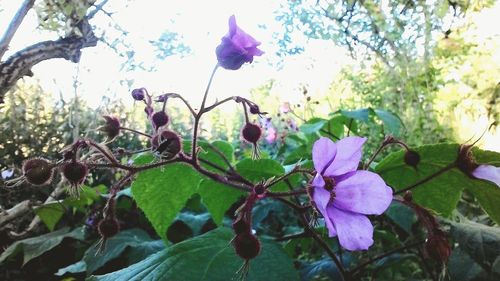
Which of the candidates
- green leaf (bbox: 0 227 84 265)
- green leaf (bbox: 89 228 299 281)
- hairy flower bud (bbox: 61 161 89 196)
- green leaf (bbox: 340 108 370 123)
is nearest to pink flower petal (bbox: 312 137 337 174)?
green leaf (bbox: 89 228 299 281)

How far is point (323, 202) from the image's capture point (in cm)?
46

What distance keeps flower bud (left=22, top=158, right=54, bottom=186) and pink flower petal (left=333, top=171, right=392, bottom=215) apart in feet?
1.08

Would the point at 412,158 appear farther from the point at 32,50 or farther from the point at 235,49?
the point at 32,50

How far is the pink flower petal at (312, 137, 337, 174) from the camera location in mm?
509

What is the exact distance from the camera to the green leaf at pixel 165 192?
0.75 metres

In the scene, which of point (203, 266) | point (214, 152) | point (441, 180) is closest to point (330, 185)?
point (203, 266)

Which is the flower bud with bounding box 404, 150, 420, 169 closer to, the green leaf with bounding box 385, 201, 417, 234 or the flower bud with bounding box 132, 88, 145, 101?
the green leaf with bounding box 385, 201, 417, 234

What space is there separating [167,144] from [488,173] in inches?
14.6

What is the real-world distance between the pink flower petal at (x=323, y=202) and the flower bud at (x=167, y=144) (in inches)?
8.1

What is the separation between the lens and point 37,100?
82.0 inches

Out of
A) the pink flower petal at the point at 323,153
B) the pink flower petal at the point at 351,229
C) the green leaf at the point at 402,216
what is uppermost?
the pink flower petal at the point at 323,153

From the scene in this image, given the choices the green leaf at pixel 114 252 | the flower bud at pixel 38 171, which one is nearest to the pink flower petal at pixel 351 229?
the flower bud at pixel 38 171

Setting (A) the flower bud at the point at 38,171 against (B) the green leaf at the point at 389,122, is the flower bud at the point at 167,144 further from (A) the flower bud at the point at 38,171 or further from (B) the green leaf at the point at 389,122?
(B) the green leaf at the point at 389,122

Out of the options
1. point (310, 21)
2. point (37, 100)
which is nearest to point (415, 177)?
point (310, 21)
